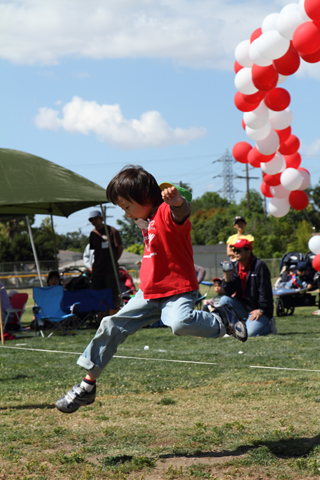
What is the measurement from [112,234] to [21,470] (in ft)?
27.3

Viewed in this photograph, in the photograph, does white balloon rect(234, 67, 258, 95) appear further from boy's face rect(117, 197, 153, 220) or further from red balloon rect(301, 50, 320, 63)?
boy's face rect(117, 197, 153, 220)

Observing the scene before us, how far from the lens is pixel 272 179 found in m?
11.1

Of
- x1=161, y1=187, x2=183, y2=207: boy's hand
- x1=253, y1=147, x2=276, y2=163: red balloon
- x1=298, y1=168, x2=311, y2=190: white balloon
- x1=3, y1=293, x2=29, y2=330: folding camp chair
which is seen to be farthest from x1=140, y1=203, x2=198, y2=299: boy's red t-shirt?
x1=298, y1=168, x2=311, y2=190: white balloon

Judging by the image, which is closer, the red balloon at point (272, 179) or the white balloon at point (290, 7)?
the white balloon at point (290, 7)

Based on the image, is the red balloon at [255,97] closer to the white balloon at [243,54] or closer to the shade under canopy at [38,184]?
Answer: the white balloon at [243,54]

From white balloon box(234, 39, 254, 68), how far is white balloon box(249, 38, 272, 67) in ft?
1.99

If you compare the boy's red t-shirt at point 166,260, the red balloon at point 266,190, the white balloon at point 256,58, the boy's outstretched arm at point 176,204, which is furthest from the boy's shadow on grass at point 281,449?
the red balloon at point 266,190

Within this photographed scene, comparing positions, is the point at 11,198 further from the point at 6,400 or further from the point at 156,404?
the point at 156,404

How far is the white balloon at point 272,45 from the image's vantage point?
27.8ft

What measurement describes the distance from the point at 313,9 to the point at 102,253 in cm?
589

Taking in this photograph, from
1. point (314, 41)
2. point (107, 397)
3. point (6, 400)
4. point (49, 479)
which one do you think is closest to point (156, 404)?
point (107, 397)

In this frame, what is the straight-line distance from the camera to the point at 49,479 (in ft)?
9.00

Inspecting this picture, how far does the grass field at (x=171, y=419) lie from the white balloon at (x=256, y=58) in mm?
4715

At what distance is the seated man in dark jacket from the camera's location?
748 centimetres
